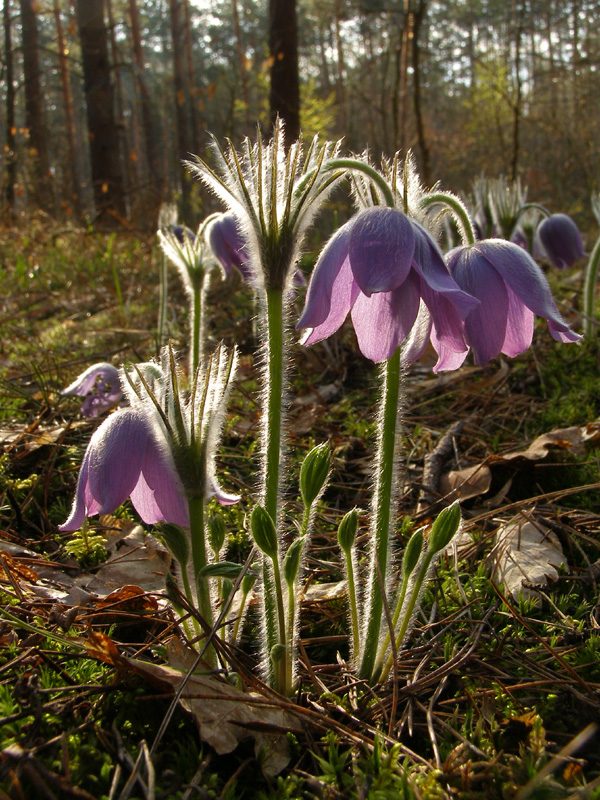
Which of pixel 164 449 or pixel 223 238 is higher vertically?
pixel 223 238

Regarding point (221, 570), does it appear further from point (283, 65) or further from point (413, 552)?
point (283, 65)

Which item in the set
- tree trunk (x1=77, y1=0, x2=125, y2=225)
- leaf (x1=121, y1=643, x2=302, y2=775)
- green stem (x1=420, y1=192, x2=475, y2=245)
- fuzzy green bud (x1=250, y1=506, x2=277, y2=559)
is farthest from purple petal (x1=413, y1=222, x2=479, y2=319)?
tree trunk (x1=77, y1=0, x2=125, y2=225)

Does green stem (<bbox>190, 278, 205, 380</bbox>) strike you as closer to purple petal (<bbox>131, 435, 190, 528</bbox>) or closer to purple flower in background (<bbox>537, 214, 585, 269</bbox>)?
purple petal (<bbox>131, 435, 190, 528</bbox>)

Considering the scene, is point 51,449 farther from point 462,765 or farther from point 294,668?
point 462,765

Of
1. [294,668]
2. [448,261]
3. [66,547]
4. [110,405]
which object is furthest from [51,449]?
[448,261]

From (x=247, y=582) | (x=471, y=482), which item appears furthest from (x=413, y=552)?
(x=471, y=482)

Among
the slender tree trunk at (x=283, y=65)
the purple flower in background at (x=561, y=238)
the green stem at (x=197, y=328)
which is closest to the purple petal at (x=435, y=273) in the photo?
the green stem at (x=197, y=328)

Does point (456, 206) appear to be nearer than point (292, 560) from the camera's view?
No

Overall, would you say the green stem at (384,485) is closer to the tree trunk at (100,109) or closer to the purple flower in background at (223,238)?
the purple flower in background at (223,238)
